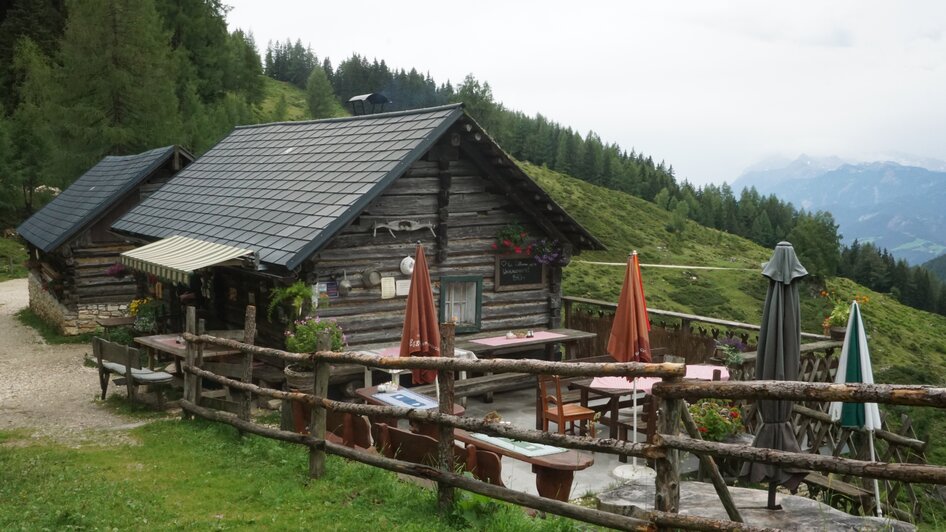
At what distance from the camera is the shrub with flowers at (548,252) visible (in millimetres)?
15148

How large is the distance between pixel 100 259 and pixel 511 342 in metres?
13.4

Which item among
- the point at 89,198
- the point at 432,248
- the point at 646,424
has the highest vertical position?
the point at 89,198

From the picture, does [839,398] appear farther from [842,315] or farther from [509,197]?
[509,197]

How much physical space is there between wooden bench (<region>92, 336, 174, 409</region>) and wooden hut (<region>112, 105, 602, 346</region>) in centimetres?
152

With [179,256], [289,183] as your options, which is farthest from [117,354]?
[289,183]

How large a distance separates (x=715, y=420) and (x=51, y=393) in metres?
11.5

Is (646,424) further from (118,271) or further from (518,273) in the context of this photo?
(118,271)

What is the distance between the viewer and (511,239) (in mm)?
14719

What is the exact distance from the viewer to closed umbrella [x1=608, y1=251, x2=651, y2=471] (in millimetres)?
9758

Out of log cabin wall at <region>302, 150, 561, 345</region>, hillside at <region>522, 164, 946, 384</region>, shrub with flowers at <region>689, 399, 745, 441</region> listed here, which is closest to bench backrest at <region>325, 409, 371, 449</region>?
shrub with flowers at <region>689, 399, 745, 441</region>

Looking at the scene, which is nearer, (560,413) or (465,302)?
(560,413)

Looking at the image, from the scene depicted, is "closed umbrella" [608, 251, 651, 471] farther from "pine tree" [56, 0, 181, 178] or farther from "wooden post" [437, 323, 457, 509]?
"pine tree" [56, 0, 181, 178]

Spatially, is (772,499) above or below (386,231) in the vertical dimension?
below

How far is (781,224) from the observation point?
381 feet
